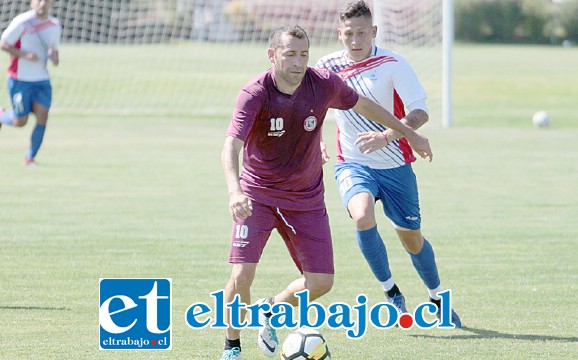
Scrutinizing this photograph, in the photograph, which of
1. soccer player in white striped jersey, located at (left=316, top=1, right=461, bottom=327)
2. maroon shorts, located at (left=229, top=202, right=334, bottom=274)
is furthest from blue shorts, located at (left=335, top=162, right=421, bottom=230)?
maroon shorts, located at (left=229, top=202, right=334, bottom=274)

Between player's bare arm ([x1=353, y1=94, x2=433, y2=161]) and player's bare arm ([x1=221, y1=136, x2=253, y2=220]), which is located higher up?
player's bare arm ([x1=353, y1=94, x2=433, y2=161])

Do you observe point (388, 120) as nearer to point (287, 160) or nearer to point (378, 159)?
point (287, 160)

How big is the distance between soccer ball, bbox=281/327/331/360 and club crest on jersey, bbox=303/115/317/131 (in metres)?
1.21

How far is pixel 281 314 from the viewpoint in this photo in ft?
23.9

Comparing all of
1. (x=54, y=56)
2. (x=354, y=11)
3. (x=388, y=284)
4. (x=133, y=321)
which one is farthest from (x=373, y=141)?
(x=54, y=56)

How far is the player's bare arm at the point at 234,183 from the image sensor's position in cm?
604

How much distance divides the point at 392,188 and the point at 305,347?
2.05m

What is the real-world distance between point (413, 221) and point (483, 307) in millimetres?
889

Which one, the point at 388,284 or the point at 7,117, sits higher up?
the point at 7,117

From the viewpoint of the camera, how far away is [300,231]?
699 cm

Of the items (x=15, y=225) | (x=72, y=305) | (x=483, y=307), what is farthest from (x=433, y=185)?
(x=72, y=305)

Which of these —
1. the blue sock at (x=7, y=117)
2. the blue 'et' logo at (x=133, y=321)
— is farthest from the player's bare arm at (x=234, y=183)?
the blue sock at (x=7, y=117)

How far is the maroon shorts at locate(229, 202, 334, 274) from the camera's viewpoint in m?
6.86

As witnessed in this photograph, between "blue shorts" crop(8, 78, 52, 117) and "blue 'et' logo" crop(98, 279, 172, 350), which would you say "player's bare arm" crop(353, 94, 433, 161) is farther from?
"blue shorts" crop(8, 78, 52, 117)
